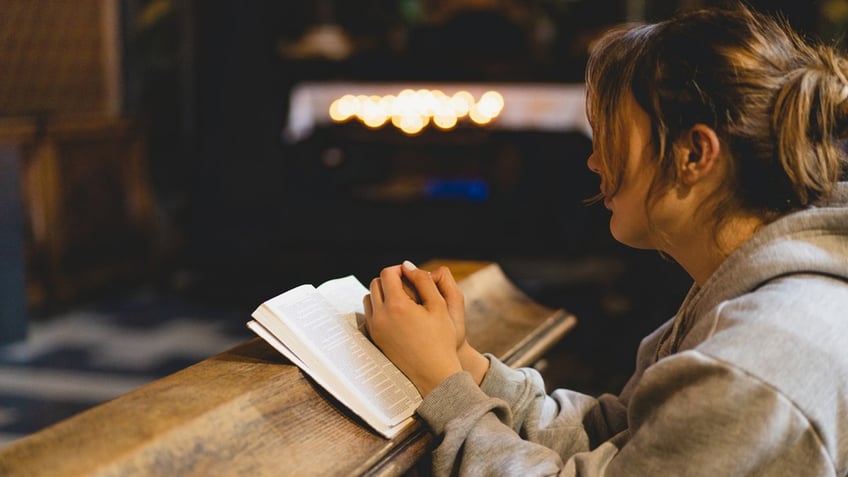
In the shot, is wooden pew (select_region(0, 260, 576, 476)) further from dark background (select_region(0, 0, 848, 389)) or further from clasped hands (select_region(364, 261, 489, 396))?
dark background (select_region(0, 0, 848, 389))

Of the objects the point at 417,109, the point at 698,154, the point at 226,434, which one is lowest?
the point at 417,109

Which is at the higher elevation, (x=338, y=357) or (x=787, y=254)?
(x=787, y=254)

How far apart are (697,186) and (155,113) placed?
797 centimetres

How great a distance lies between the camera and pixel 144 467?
78 cm

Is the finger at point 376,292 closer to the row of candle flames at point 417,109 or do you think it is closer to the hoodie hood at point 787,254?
the hoodie hood at point 787,254

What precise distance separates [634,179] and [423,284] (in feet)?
0.99

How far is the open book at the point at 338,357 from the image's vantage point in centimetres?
104

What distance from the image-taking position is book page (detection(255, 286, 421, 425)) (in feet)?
3.46

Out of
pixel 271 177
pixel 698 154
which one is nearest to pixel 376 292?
pixel 698 154

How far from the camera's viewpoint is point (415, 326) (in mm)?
1122

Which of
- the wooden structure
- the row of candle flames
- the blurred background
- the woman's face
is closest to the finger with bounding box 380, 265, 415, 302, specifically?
the woman's face

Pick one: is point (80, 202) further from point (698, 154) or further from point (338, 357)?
point (698, 154)

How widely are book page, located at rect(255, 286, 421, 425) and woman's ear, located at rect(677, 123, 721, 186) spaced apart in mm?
424

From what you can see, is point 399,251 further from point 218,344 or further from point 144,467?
point 144,467
